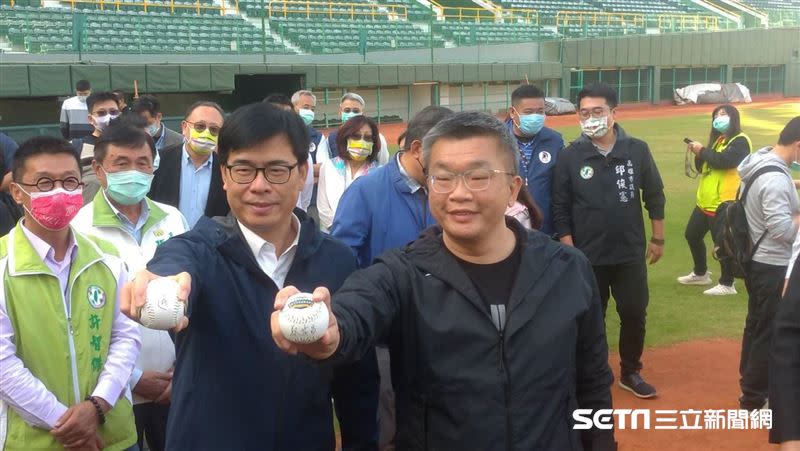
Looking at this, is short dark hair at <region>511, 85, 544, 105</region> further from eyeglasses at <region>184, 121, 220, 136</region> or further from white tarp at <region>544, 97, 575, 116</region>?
white tarp at <region>544, 97, 575, 116</region>

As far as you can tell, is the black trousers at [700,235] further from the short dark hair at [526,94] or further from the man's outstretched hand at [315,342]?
the man's outstretched hand at [315,342]

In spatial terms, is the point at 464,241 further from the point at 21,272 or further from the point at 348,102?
the point at 348,102

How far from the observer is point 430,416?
91.0 inches

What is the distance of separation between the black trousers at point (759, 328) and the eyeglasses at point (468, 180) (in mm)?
3819

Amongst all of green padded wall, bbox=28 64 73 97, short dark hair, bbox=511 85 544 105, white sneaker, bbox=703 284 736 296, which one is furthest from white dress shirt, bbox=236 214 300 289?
green padded wall, bbox=28 64 73 97

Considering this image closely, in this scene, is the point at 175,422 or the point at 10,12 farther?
the point at 10,12

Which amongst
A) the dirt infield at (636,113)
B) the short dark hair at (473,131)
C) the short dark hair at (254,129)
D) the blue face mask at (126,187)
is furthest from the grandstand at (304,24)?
the short dark hair at (473,131)

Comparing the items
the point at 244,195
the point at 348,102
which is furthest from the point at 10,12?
the point at 244,195

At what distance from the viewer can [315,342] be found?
1896mm

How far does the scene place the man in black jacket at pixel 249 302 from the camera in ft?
7.66

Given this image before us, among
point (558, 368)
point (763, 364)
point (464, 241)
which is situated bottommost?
point (763, 364)

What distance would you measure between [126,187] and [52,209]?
0.84 m

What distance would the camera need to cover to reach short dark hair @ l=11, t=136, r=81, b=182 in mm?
3550

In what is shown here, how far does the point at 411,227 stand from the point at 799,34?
211 feet
